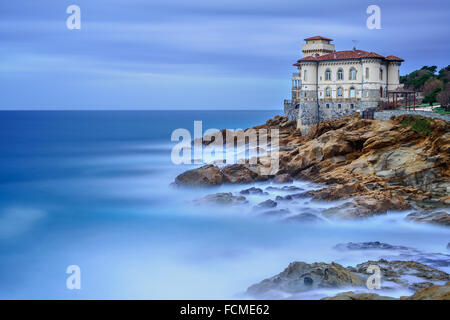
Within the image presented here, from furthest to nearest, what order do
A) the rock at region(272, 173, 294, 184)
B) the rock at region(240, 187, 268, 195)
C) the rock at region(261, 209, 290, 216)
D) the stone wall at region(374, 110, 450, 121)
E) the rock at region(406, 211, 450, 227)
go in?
the rock at region(272, 173, 294, 184)
the stone wall at region(374, 110, 450, 121)
the rock at region(240, 187, 268, 195)
the rock at region(261, 209, 290, 216)
the rock at region(406, 211, 450, 227)

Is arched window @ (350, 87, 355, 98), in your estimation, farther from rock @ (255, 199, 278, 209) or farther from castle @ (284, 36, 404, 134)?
rock @ (255, 199, 278, 209)

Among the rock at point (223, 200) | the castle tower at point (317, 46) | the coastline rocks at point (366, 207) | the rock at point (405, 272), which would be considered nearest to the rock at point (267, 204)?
the rock at point (223, 200)

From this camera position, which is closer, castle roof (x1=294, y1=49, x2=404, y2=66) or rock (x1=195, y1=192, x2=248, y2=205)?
rock (x1=195, y1=192, x2=248, y2=205)

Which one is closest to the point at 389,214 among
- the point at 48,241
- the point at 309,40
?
the point at 48,241

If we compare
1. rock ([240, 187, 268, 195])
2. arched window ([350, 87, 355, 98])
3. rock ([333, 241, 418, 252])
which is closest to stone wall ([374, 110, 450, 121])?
arched window ([350, 87, 355, 98])

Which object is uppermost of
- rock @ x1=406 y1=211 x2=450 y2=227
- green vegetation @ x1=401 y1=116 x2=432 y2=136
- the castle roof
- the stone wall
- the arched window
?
→ the castle roof

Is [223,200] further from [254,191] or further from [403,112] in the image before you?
[403,112]

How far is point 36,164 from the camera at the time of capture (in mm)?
42750

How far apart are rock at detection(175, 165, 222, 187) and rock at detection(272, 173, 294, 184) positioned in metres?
3.28

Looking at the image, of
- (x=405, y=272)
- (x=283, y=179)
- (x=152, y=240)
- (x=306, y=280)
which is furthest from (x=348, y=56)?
(x=306, y=280)

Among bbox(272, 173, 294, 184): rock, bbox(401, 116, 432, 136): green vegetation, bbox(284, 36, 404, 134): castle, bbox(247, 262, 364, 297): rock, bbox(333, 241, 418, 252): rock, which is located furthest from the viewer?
bbox(284, 36, 404, 134): castle

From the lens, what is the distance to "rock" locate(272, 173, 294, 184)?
31484 millimetres
